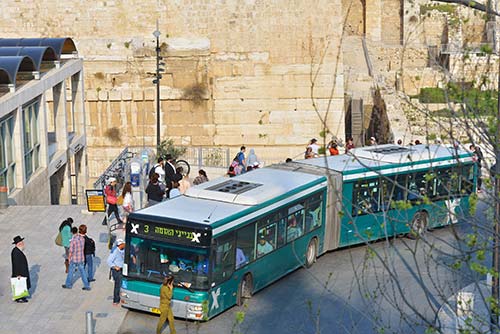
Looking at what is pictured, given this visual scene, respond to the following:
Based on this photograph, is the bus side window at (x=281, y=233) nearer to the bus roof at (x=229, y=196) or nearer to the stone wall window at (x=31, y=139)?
the bus roof at (x=229, y=196)

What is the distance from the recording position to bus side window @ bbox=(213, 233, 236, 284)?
14.2 metres

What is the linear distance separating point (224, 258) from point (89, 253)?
2613 mm

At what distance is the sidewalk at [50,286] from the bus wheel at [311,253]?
141 inches

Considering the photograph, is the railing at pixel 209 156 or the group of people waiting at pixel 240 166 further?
the railing at pixel 209 156

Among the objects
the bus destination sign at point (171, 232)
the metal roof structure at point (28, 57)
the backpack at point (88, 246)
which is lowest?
the backpack at point (88, 246)

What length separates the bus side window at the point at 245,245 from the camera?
1476cm

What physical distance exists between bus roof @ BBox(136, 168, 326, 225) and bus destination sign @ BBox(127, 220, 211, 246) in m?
0.17

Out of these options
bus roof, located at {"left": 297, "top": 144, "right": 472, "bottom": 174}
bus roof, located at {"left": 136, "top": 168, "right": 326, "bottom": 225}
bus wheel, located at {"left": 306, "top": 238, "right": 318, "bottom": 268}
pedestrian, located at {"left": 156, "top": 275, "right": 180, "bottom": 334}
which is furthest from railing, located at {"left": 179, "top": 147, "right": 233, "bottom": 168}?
pedestrian, located at {"left": 156, "top": 275, "right": 180, "bottom": 334}

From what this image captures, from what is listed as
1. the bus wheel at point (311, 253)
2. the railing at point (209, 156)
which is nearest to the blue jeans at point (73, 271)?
the bus wheel at point (311, 253)

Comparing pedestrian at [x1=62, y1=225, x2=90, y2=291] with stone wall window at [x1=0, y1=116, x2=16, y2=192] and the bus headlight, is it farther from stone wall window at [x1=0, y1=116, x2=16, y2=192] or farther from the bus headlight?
stone wall window at [x1=0, y1=116, x2=16, y2=192]

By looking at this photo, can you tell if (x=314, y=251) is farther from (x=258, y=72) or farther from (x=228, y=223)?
(x=258, y=72)

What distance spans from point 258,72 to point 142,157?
9.47m

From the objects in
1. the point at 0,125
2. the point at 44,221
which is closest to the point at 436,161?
the point at 44,221

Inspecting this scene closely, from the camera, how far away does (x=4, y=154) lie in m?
21.5
